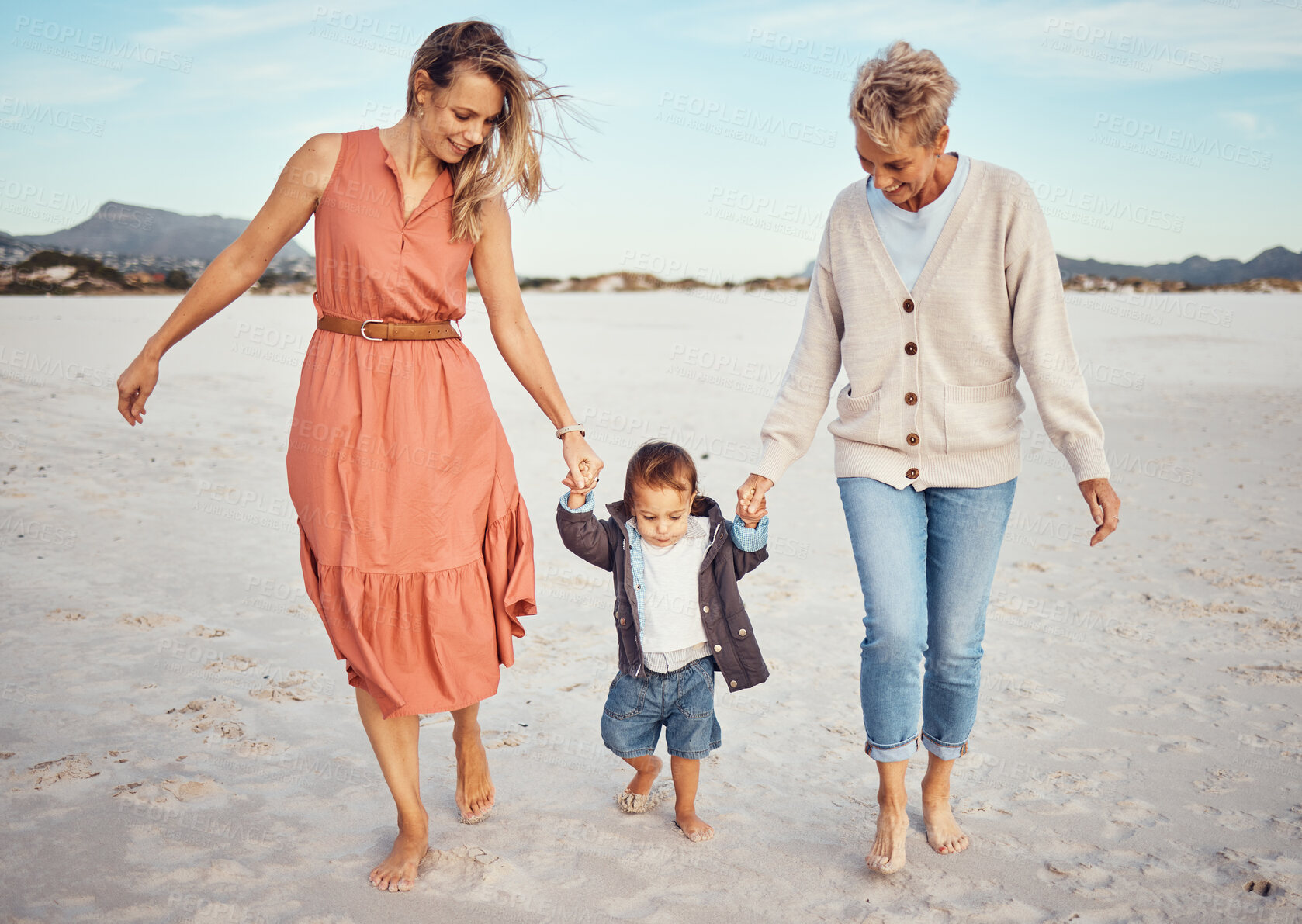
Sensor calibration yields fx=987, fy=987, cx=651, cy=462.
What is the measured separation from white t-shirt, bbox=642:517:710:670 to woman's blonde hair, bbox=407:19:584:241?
1.03 metres

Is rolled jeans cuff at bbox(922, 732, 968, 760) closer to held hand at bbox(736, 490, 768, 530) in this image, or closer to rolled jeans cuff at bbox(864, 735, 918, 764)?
rolled jeans cuff at bbox(864, 735, 918, 764)

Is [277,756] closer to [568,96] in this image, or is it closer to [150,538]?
[568,96]

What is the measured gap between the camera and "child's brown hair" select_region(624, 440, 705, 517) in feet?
8.87

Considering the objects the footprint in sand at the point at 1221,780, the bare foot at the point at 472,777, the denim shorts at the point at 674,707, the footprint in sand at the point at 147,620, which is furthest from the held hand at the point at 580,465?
the footprint in sand at the point at 147,620

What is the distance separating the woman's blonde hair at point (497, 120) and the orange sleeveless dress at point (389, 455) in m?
0.06

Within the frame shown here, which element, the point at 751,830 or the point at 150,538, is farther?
the point at 150,538

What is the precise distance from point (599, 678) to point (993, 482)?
6.60 feet

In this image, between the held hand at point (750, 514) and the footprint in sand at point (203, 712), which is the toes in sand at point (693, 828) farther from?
the footprint in sand at point (203, 712)

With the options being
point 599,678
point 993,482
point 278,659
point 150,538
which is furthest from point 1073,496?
point 150,538

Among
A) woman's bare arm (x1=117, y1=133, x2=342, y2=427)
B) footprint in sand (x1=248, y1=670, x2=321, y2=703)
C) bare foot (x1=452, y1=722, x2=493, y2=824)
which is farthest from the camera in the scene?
footprint in sand (x1=248, y1=670, x2=321, y2=703)

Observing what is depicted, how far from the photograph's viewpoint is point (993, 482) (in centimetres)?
265

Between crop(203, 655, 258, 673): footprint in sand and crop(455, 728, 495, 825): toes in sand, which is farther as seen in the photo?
crop(203, 655, 258, 673): footprint in sand

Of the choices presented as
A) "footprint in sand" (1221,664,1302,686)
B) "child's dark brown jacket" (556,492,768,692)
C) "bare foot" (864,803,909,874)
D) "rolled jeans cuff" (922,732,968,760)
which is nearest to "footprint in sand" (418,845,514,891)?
"child's dark brown jacket" (556,492,768,692)

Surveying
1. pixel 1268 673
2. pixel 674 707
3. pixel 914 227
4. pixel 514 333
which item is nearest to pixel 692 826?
pixel 674 707
